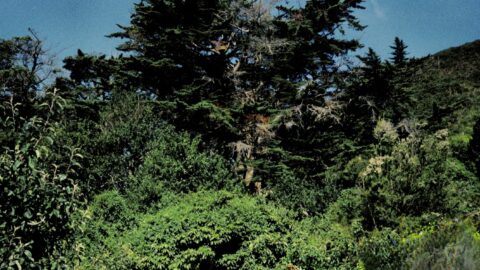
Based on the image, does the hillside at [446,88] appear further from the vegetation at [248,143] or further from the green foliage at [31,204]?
the green foliage at [31,204]

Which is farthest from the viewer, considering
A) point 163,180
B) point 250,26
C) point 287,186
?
point 250,26

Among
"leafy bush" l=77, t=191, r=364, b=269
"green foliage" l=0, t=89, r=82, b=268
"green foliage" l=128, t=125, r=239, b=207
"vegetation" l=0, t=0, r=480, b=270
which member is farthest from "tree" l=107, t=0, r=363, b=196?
"green foliage" l=0, t=89, r=82, b=268

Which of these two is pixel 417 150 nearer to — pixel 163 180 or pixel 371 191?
pixel 371 191

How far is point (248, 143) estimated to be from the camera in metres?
20.8

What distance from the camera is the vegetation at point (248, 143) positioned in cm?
1101

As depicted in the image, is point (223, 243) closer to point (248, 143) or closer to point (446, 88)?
point (248, 143)

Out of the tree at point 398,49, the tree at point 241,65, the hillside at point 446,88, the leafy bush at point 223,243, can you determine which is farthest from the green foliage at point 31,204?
the tree at point 398,49

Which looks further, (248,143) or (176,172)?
(248,143)

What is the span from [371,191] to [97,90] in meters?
17.1

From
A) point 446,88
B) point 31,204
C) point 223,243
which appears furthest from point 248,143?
point 446,88

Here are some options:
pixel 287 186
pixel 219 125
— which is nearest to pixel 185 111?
pixel 219 125

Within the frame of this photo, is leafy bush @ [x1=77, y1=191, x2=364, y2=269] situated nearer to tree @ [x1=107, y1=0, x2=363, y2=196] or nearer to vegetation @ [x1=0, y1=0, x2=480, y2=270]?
vegetation @ [x1=0, y1=0, x2=480, y2=270]

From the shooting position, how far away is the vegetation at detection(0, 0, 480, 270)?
36.1 feet

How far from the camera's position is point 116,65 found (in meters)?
23.0
